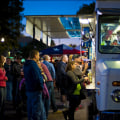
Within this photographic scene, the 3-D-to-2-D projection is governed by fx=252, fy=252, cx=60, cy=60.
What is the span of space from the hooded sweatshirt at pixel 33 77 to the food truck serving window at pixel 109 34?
1561 mm

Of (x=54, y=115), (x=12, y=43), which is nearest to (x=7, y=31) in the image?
(x=12, y=43)

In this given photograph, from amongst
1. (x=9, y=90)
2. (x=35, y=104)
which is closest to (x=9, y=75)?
(x=9, y=90)

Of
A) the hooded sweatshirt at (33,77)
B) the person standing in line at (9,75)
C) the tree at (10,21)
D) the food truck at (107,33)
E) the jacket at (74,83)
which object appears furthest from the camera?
the tree at (10,21)

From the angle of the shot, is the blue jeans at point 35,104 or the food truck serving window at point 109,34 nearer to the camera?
the food truck serving window at point 109,34

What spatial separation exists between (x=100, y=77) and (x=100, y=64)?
406 millimetres

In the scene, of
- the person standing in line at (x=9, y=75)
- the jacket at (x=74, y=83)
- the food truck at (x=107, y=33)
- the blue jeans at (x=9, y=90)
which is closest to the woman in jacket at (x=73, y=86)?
the jacket at (x=74, y=83)

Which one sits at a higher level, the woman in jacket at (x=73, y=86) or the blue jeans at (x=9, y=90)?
the woman in jacket at (x=73, y=86)

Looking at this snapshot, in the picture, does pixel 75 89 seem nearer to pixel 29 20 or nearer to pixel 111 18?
pixel 111 18

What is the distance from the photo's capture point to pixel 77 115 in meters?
8.15

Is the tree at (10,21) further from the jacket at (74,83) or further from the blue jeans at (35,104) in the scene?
the blue jeans at (35,104)

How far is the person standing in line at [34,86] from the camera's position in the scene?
18.9 ft

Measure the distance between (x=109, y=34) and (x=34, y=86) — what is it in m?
2.05

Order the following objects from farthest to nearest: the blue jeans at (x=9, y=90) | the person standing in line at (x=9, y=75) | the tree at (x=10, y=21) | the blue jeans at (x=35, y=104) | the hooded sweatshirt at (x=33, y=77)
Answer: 1. the tree at (x=10, y=21)
2. the blue jeans at (x=9, y=90)
3. the person standing in line at (x=9, y=75)
4. the blue jeans at (x=35, y=104)
5. the hooded sweatshirt at (x=33, y=77)

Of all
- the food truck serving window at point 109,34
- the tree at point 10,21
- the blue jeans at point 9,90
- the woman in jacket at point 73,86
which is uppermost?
the tree at point 10,21
